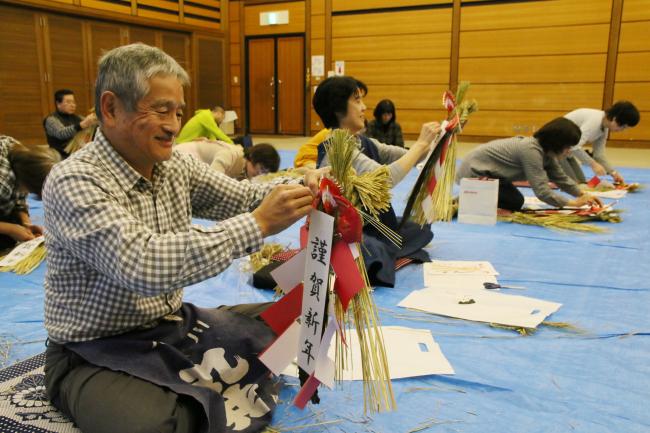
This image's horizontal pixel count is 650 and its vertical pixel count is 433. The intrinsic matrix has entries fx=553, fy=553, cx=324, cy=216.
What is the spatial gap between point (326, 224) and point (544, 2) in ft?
28.0

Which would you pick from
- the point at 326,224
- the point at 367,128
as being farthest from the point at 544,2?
the point at 326,224

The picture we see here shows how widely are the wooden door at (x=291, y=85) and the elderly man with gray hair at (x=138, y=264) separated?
30.6 feet

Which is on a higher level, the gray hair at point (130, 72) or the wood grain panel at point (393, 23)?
the wood grain panel at point (393, 23)

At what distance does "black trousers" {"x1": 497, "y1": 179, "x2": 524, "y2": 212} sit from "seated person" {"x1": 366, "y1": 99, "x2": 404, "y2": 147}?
2.43 meters

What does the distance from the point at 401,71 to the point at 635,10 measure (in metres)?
3.56

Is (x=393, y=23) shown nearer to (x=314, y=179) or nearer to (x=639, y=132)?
(x=639, y=132)

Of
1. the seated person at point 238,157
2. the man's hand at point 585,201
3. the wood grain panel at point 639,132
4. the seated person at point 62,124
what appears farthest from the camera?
the wood grain panel at point 639,132

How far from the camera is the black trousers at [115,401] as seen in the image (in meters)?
1.17

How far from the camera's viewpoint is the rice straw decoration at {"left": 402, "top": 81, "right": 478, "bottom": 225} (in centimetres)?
227

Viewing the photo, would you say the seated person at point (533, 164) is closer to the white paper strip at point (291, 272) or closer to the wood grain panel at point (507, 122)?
the white paper strip at point (291, 272)

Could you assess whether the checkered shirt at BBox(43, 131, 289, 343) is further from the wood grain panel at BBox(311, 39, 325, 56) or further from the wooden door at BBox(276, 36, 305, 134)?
the wooden door at BBox(276, 36, 305, 134)

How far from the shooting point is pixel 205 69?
10.8 meters

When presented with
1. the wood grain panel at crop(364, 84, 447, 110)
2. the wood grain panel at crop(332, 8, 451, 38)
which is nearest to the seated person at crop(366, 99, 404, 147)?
the wood grain panel at crop(364, 84, 447, 110)

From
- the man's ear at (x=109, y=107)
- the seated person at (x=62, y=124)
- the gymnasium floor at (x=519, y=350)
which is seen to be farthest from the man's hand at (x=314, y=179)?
→ the seated person at (x=62, y=124)
